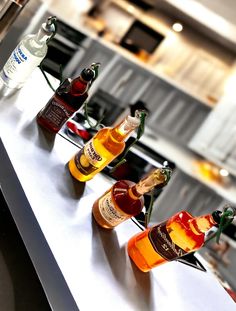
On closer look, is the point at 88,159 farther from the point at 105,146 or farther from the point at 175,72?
the point at 175,72

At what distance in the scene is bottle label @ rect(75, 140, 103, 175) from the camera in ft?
2.83

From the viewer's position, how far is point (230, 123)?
13.7 ft

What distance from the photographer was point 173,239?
78 centimetres

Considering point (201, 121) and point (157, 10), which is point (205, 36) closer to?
point (157, 10)

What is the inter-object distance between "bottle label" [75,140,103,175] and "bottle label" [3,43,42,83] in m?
0.29

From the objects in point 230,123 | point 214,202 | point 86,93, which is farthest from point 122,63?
point 86,93

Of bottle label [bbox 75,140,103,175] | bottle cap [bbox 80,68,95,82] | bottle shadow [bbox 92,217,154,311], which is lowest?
bottle shadow [bbox 92,217,154,311]

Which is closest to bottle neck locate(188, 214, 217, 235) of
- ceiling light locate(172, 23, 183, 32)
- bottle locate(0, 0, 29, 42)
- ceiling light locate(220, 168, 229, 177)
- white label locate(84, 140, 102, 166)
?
white label locate(84, 140, 102, 166)

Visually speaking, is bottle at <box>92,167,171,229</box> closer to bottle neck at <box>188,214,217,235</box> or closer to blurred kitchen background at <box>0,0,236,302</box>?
bottle neck at <box>188,214,217,235</box>

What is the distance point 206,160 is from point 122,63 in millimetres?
1376

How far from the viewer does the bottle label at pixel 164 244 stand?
0.77 meters

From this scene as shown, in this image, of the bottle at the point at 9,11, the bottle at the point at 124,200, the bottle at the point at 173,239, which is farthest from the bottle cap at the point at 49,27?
the bottle at the point at 173,239

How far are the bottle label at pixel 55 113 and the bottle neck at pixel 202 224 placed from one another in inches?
15.2

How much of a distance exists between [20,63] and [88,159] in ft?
1.05
